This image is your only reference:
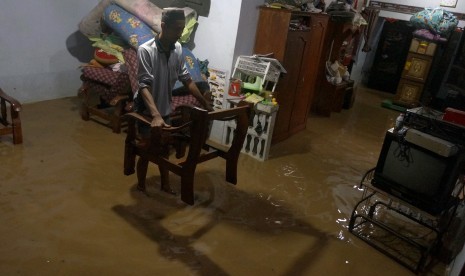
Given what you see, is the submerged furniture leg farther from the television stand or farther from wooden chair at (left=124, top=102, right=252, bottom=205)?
the television stand

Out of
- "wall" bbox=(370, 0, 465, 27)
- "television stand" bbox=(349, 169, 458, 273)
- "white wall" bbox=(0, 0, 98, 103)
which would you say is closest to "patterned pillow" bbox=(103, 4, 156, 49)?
"white wall" bbox=(0, 0, 98, 103)

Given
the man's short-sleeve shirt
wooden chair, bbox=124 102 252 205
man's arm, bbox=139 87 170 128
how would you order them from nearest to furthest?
wooden chair, bbox=124 102 252 205 → man's arm, bbox=139 87 170 128 → the man's short-sleeve shirt

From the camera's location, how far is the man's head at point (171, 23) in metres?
2.44

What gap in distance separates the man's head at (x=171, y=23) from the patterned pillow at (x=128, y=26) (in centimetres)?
164

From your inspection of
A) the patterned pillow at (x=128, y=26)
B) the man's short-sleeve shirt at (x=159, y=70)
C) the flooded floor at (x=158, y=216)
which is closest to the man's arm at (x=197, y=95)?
the man's short-sleeve shirt at (x=159, y=70)

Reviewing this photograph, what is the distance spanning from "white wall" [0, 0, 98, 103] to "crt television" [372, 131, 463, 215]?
167 inches

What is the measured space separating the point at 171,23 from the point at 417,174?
2.14 metres

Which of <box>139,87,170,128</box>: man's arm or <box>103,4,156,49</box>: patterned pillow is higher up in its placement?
<box>103,4,156,49</box>: patterned pillow

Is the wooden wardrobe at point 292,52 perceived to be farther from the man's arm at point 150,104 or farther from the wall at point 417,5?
the wall at point 417,5

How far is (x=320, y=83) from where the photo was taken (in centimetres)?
644

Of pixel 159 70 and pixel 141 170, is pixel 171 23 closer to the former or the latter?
pixel 159 70

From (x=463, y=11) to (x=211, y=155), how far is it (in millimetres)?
7489

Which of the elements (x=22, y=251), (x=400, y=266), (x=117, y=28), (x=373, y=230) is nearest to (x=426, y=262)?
(x=400, y=266)

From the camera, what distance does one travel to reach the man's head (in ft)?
8.02
